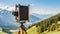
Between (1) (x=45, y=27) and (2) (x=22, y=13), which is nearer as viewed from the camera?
(2) (x=22, y=13)

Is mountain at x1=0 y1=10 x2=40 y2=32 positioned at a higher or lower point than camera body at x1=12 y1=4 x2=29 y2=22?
lower

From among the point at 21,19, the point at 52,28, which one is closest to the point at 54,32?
the point at 52,28

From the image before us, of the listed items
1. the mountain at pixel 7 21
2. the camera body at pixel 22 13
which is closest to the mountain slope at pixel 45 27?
the mountain at pixel 7 21

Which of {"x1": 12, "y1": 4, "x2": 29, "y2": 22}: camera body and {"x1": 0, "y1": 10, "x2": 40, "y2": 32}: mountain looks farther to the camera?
{"x1": 0, "y1": 10, "x2": 40, "y2": 32}: mountain

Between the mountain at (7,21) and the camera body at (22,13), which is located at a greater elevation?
the camera body at (22,13)

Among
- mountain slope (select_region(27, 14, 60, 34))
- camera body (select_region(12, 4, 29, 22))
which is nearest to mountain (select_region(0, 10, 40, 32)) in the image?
mountain slope (select_region(27, 14, 60, 34))

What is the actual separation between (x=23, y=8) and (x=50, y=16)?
2075 mm

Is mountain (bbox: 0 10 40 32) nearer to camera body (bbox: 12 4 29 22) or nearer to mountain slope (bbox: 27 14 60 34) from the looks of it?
mountain slope (bbox: 27 14 60 34)

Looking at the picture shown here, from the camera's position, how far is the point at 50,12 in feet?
12.3

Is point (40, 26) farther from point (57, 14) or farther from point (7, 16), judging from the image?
point (7, 16)

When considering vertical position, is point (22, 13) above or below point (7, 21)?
above

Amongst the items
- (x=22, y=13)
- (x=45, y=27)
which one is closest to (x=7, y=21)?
(x=45, y=27)

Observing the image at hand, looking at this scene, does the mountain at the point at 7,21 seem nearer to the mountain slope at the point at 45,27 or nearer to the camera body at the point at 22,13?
the mountain slope at the point at 45,27

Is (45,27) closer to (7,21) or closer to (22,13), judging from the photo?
(7,21)
